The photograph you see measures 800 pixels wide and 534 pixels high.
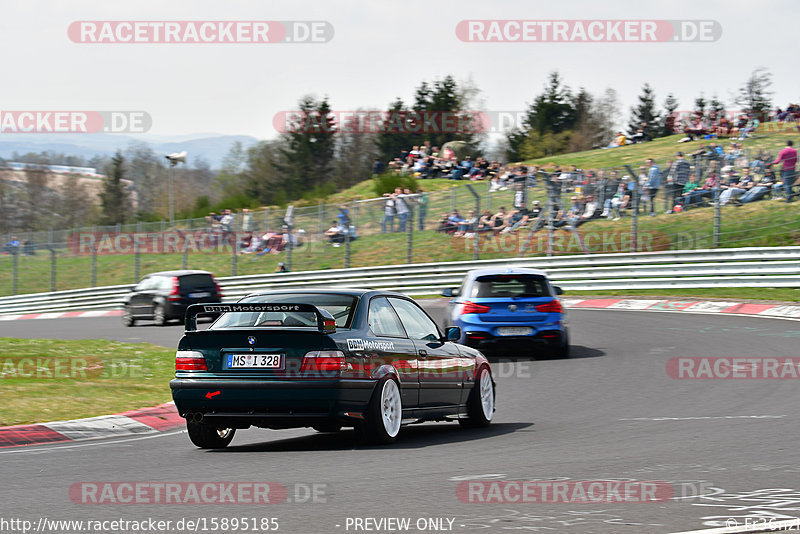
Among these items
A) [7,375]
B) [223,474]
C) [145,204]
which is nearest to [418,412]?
[223,474]

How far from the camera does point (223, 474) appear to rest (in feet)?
24.6

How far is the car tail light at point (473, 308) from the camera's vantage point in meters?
17.1

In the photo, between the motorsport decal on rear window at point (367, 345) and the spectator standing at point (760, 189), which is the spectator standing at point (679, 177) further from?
the motorsport decal on rear window at point (367, 345)

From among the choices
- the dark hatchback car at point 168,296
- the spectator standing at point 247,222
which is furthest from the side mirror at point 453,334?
the spectator standing at point 247,222

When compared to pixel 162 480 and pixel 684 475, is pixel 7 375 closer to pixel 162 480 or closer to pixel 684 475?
pixel 162 480

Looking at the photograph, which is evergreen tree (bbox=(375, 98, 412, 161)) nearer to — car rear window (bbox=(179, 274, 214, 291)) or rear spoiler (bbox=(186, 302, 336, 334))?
car rear window (bbox=(179, 274, 214, 291))

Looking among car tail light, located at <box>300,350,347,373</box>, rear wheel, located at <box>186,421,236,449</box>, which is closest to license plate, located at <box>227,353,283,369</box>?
car tail light, located at <box>300,350,347,373</box>

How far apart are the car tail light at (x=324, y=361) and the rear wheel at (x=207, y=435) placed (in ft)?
3.68

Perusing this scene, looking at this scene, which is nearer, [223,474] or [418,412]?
[223,474]

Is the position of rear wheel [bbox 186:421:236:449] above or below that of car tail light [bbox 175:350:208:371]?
below

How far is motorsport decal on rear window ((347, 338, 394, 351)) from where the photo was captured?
872 centimetres

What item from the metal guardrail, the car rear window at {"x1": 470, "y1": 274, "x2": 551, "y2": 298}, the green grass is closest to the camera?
the green grass

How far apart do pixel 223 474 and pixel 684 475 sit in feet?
10.5

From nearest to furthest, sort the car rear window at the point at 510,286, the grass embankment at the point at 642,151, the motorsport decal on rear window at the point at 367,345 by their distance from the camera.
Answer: the motorsport decal on rear window at the point at 367,345, the car rear window at the point at 510,286, the grass embankment at the point at 642,151
